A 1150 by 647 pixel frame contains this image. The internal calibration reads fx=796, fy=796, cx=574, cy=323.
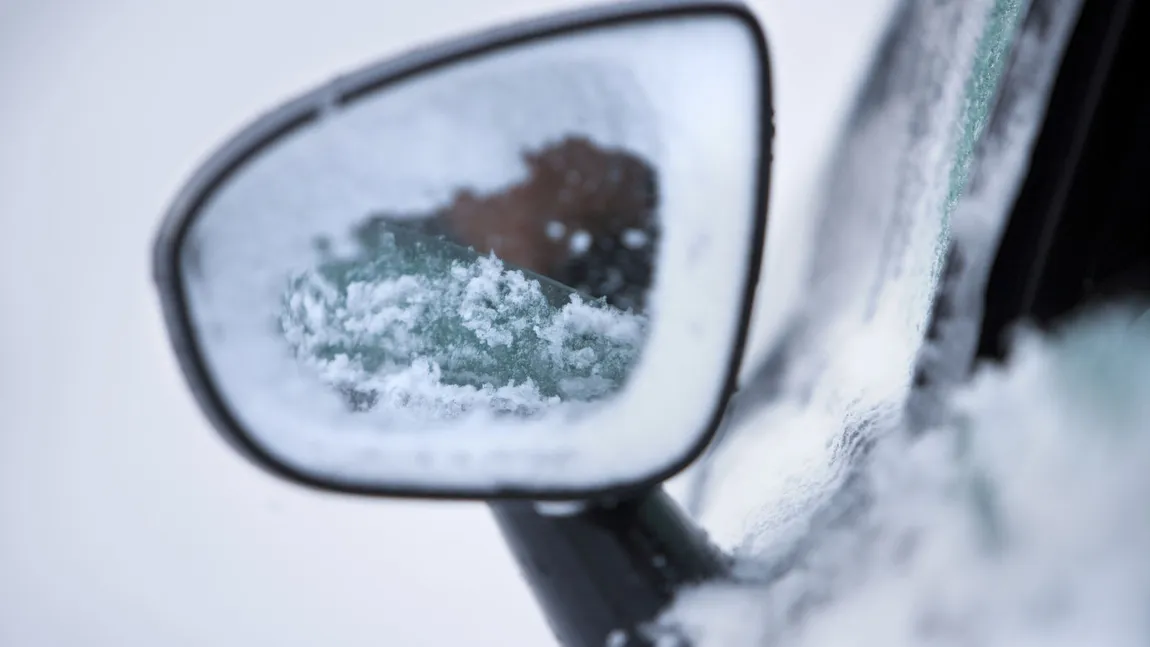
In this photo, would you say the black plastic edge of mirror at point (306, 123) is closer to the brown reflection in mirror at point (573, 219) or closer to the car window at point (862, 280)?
the brown reflection in mirror at point (573, 219)

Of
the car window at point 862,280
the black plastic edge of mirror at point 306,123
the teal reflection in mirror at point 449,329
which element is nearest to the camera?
the black plastic edge of mirror at point 306,123

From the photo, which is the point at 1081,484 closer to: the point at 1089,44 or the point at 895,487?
the point at 895,487

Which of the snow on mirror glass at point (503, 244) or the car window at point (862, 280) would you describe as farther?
the car window at point (862, 280)

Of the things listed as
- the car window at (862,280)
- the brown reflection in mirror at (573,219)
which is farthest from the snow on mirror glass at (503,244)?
the car window at (862,280)

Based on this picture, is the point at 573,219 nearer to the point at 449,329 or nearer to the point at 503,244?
the point at 503,244

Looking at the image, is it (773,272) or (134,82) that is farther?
(773,272)

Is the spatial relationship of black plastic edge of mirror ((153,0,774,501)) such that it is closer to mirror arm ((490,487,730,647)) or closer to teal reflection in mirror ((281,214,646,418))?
teal reflection in mirror ((281,214,646,418))

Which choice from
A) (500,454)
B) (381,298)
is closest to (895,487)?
(500,454)

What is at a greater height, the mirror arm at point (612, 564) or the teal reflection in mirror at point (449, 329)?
the teal reflection in mirror at point (449, 329)
